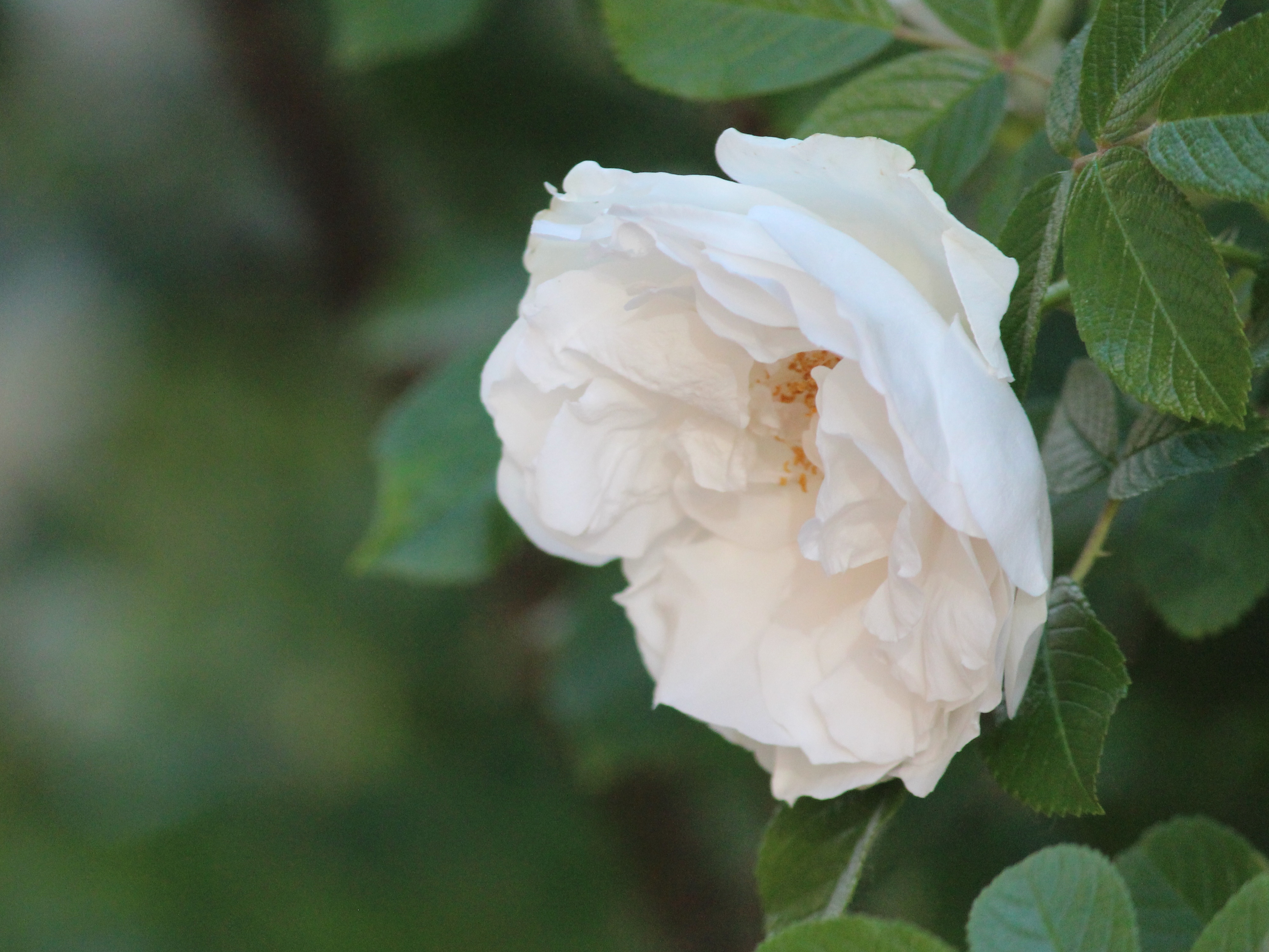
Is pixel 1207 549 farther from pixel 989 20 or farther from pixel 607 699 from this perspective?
pixel 607 699

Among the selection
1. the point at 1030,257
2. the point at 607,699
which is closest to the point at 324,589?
the point at 607,699

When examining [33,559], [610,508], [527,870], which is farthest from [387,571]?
[33,559]

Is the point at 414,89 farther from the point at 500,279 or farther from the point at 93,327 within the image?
the point at 93,327

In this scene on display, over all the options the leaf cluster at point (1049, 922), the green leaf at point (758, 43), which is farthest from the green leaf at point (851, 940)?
the green leaf at point (758, 43)

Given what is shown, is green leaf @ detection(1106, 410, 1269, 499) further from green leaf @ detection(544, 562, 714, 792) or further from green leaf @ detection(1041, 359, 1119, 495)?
green leaf @ detection(544, 562, 714, 792)

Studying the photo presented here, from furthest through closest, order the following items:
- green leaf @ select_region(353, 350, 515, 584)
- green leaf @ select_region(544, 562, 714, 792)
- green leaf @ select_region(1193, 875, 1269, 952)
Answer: green leaf @ select_region(544, 562, 714, 792)
green leaf @ select_region(353, 350, 515, 584)
green leaf @ select_region(1193, 875, 1269, 952)

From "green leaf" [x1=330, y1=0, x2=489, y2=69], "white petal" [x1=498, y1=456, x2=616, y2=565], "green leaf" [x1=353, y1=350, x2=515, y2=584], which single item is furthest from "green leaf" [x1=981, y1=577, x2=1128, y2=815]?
"green leaf" [x1=330, y1=0, x2=489, y2=69]
